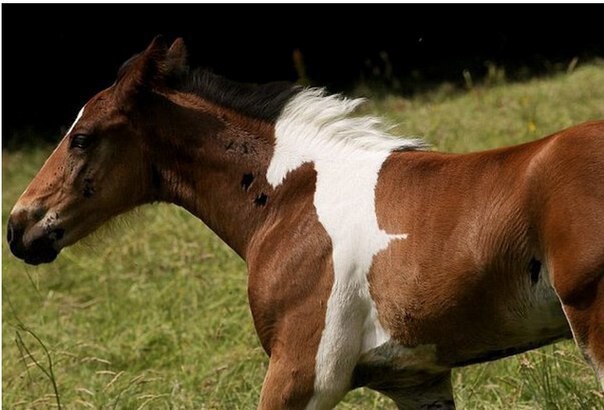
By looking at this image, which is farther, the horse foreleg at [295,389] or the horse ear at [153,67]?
the horse ear at [153,67]

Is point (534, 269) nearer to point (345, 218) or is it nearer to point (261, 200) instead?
point (345, 218)

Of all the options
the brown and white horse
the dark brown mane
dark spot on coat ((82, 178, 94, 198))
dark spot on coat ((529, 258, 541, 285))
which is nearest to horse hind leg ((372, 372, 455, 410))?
the brown and white horse

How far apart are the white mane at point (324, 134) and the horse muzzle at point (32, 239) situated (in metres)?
0.82

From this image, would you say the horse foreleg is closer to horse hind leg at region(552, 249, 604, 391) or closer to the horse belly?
the horse belly

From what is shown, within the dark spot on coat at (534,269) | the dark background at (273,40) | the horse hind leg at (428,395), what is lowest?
the dark background at (273,40)

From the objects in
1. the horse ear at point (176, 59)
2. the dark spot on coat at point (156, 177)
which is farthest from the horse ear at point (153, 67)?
the dark spot on coat at point (156, 177)

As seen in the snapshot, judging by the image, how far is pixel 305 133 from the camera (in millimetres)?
3568

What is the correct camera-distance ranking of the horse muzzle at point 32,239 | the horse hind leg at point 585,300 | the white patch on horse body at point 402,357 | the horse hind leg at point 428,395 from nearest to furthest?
1. the horse hind leg at point 585,300
2. the white patch on horse body at point 402,357
3. the horse hind leg at point 428,395
4. the horse muzzle at point 32,239

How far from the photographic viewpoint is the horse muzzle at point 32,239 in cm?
381

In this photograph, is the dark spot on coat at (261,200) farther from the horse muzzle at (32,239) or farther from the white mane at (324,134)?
the horse muzzle at (32,239)

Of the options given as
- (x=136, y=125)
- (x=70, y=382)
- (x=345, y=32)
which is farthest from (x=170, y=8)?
(x=136, y=125)

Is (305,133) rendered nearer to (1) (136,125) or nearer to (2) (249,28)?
(1) (136,125)

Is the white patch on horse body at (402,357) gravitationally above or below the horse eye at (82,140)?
below

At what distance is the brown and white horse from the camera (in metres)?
2.82
